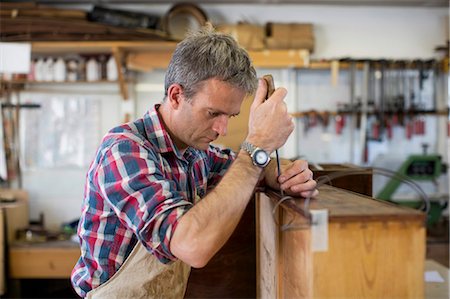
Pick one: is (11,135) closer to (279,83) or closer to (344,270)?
(279,83)

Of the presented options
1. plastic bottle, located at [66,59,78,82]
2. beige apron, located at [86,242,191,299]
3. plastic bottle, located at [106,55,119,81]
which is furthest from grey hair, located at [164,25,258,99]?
plastic bottle, located at [66,59,78,82]

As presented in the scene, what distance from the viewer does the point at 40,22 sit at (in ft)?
12.2

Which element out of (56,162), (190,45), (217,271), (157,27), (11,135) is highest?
(157,27)

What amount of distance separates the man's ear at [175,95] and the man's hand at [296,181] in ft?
1.16

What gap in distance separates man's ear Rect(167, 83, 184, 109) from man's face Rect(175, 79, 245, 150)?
1 cm

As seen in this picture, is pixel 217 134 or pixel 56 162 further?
pixel 56 162

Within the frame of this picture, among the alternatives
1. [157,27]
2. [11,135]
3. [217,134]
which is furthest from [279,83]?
[217,134]

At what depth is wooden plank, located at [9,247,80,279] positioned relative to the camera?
3.57 meters

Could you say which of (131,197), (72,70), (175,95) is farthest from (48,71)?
(131,197)

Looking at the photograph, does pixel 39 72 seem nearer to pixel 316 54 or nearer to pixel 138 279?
pixel 316 54

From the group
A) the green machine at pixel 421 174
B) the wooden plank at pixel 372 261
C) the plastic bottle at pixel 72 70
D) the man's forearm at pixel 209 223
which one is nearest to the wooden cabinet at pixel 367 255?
the wooden plank at pixel 372 261

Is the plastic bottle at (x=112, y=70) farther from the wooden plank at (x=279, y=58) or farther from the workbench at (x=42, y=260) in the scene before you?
the workbench at (x=42, y=260)

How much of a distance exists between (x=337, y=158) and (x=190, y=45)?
3101mm

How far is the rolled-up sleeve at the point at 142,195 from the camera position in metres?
1.02
